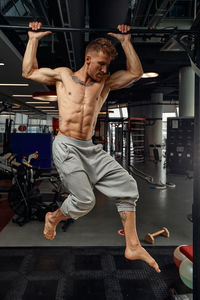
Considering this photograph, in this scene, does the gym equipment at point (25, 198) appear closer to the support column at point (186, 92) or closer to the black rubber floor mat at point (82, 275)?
the black rubber floor mat at point (82, 275)

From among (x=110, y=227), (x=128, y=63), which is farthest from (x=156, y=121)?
(x=128, y=63)

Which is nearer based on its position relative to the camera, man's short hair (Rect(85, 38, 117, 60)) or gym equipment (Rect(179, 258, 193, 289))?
man's short hair (Rect(85, 38, 117, 60))

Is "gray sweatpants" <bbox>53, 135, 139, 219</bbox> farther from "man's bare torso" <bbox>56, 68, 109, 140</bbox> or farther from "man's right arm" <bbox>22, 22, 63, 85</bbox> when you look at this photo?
"man's right arm" <bbox>22, 22, 63, 85</bbox>

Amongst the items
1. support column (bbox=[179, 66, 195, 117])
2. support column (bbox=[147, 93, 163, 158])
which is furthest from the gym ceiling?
support column (bbox=[147, 93, 163, 158])

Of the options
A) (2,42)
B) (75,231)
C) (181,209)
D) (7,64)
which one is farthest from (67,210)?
(7,64)

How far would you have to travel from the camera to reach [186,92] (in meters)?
6.97

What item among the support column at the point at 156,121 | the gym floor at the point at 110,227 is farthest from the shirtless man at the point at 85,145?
the support column at the point at 156,121

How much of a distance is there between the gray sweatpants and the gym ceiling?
3.10 feet

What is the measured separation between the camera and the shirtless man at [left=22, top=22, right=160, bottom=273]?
1453 mm

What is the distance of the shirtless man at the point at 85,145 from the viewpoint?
1453mm

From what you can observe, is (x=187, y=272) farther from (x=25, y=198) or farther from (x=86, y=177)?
(x=25, y=198)

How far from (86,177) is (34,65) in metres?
0.80

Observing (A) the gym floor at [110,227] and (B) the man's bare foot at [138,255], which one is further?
(A) the gym floor at [110,227]

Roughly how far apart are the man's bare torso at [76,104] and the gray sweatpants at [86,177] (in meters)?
0.07
